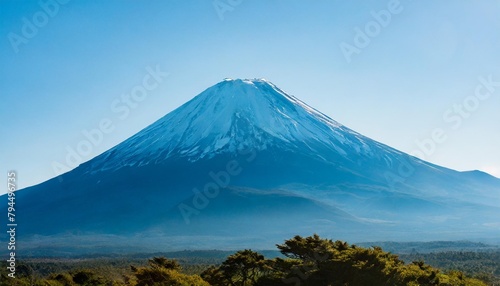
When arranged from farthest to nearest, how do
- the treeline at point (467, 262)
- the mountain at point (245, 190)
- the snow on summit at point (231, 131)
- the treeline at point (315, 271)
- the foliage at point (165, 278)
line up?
the snow on summit at point (231, 131)
the mountain at point (245, 190)
the treeline at point (467, 262)
the treeline at point (315, 271)
the foliage at point (165, 278)

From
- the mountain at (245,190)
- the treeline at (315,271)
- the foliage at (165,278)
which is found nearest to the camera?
the foliage at (165,278)

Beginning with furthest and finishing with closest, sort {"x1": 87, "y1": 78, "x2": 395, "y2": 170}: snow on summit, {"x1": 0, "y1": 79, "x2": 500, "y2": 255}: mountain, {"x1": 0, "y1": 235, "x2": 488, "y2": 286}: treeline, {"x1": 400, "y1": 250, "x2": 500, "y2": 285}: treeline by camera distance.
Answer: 1. {"x1": 87, "y1": 78, "x2": 395, "y2": 170}: snow on summit
2. {"x1": 0, "y1": 79, "x2": 500, "y2": 255}: mountain
3. {"x1": 400, "y1": 250, "x2": 500, "y2": 285}: treeline
4. {"x1": 0, "y1": 235, "x2": 488, "y2": 286}: treeline

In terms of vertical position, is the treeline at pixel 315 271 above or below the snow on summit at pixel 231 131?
below

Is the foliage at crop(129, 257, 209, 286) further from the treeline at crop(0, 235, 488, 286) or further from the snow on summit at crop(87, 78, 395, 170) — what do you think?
the snow on summit at crop(87, 78, 395, 170)

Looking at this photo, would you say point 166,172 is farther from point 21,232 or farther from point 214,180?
point 21,232

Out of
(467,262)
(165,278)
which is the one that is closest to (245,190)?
(467,262)

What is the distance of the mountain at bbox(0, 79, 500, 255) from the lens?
492ft

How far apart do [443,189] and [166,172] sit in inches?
3224

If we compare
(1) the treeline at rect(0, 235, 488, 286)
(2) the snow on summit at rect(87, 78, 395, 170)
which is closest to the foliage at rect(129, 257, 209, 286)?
(1) the treeline at rect(0, 235, 488, 286)

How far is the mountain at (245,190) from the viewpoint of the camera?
492 ft

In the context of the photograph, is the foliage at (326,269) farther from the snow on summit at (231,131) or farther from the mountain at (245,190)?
the snow on summit at (231,131)

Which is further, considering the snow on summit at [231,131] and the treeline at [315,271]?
the snow on summit at [231,131]

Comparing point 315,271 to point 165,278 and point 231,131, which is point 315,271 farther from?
point 231,131

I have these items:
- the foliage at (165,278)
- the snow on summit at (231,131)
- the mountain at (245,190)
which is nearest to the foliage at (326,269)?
the foliage at (165,278)
